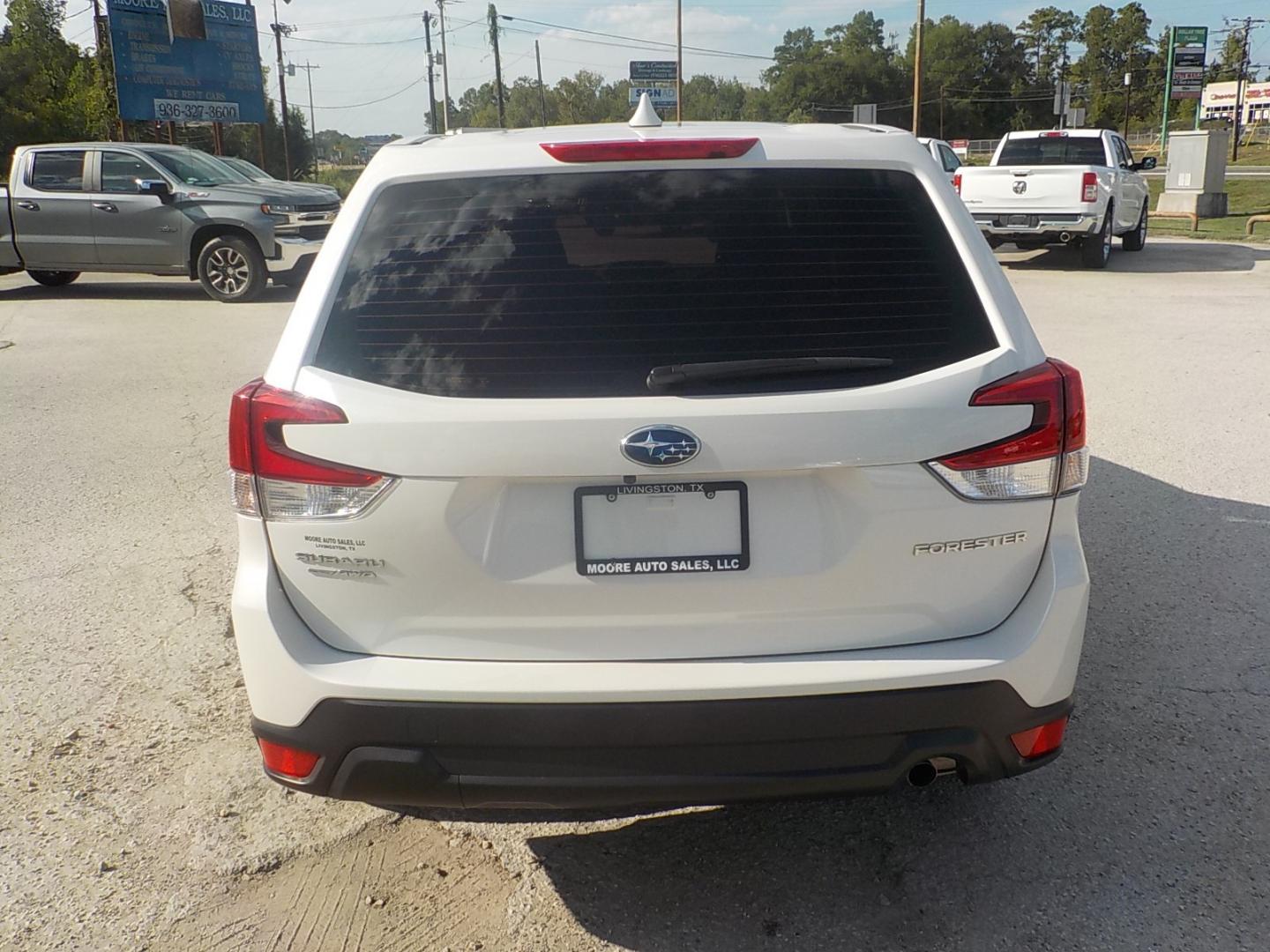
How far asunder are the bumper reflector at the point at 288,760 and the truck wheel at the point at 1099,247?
1614 cm

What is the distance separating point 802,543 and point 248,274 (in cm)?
1346

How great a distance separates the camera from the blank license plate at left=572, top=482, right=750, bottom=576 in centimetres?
233

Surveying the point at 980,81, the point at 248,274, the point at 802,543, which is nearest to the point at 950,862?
the point at 802,543

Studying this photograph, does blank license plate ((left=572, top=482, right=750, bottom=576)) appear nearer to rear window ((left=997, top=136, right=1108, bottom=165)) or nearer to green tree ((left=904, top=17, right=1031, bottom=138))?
rear window ((left=997, top=136, right=1108, bottom=165))

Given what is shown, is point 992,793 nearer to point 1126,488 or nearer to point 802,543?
point 802,543

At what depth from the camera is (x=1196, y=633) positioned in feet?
13.9

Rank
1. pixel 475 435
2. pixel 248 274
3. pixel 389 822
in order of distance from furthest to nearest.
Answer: pixel 248 274
pixel 389 822
pixel 475 435

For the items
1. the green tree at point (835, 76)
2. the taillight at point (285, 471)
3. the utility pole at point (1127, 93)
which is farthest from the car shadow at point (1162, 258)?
the green tree at point (835, 76)

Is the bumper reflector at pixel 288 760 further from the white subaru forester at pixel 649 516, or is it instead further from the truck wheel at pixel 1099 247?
the truck wheel at pixel 1099 247

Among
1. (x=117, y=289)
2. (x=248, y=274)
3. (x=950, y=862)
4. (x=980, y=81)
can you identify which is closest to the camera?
(x=950, y=862)

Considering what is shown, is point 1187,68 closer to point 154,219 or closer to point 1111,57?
point 154,219

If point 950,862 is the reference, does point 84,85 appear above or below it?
above

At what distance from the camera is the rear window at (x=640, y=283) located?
2391mm

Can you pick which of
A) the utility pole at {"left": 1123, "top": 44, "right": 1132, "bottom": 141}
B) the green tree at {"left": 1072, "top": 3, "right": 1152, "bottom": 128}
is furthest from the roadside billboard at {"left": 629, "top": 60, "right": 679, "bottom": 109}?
the green tree at {"left": 1072, "top": 3, "right": 1152, "bottom": 128}
